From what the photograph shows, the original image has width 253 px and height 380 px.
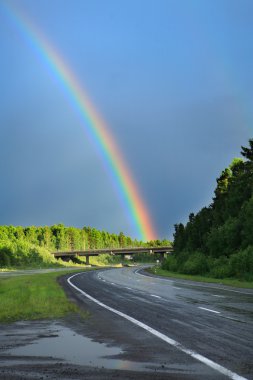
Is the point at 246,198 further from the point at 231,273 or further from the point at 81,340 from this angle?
the point at 81,340

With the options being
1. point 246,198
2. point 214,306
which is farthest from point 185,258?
point 214,306

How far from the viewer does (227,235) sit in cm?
5388

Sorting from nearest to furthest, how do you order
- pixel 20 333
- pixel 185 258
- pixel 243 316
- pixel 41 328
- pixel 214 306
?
pixel 20 333 < pixel 41 328 < pixel 243 316 < pixel 214 306 < pixel 185 258

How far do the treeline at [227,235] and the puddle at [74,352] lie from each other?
101 ft

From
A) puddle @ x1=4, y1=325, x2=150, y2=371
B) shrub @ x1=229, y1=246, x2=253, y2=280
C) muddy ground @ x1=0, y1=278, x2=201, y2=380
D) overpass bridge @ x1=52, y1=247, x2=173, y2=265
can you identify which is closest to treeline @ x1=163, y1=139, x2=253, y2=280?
shrub @ x1=229, y1=246, x2=253, y2=280

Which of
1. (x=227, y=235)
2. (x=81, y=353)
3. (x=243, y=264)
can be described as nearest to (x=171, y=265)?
(x=227, y=235)

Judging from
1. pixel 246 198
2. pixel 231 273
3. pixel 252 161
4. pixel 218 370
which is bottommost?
pixel 218 370

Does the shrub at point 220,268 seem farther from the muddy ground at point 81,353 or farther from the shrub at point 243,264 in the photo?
the muddy ground at point 81,353

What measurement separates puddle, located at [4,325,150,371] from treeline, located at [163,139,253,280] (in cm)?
3063

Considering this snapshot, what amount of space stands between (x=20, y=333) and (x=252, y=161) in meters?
57.0

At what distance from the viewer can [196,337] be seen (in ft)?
36.2

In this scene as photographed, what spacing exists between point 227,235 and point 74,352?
46.1m

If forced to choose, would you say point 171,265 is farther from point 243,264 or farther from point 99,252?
point 99,252

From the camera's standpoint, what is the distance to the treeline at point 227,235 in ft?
149
